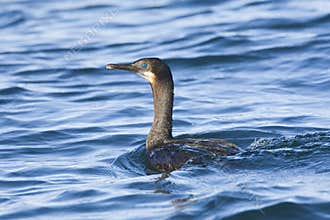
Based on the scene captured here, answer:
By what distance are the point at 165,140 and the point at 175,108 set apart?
10.0 ft

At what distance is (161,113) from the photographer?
11305mm

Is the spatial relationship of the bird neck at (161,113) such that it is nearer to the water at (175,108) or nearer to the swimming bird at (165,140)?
the swimming bird at (165,140)

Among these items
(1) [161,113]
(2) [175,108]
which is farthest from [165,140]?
(2) [175,108]

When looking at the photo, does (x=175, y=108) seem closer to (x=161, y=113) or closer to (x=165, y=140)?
(x=161, y=113)

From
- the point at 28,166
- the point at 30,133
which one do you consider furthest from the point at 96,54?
the point at 28,166

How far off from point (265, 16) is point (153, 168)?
9.49 meters

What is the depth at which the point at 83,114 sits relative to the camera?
1409 cm

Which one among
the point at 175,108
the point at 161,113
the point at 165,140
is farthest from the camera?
the point at 175,108

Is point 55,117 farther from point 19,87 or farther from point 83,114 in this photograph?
point 19,87

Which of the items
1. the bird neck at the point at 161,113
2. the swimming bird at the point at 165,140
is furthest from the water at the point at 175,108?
the bird neck at the point at 161,113

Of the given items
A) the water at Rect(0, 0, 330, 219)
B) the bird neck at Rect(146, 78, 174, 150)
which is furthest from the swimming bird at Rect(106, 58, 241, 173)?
the water at Rect(0, 0, 330, 219)

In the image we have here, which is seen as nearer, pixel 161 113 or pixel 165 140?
pixel 165 140

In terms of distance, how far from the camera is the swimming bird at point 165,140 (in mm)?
10188

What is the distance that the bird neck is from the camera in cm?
1113
